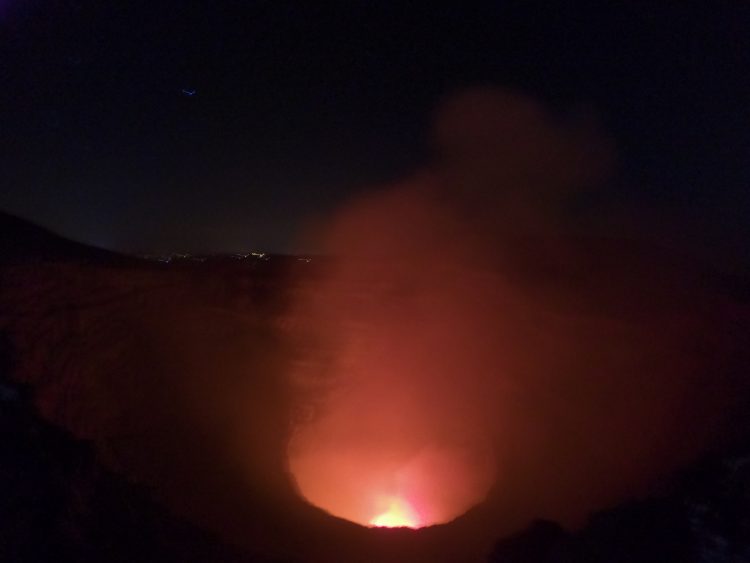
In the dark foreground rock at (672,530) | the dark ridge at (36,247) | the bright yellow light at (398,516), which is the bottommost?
the dark foreground rock at (672,530)

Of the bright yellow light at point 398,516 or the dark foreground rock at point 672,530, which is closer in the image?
the dark foreground rock at point 672,530

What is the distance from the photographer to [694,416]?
8.99 m

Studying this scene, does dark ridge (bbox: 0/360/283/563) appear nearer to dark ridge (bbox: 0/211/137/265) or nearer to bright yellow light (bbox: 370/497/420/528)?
dark ridge (bbox: 0/211/137/265)

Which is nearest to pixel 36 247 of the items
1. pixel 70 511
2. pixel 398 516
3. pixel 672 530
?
pixel 70 511

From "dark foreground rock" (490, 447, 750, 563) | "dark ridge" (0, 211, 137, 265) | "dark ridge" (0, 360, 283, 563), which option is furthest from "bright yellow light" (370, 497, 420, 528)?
"dark ridge" (0, 211, 137, 265)

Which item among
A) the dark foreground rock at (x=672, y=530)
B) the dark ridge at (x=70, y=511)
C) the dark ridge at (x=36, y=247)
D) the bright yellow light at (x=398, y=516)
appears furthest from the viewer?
the bright yellow light at (x=398, y=516)

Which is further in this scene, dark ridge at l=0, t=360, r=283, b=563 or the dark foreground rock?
the dark foreground rock

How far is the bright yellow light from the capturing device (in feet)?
53.7

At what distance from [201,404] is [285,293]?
10.3 ft

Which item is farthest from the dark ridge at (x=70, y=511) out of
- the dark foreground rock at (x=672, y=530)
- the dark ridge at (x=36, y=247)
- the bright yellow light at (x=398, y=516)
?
the bright yellow light at (x=398, y=516)

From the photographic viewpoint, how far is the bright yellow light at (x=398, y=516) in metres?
16.4

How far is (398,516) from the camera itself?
1666 centimetres

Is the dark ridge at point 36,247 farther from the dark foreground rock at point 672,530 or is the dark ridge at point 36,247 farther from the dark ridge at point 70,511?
the dark foreground rock at point 672,530

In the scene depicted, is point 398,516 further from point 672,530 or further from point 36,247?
point 36,247
